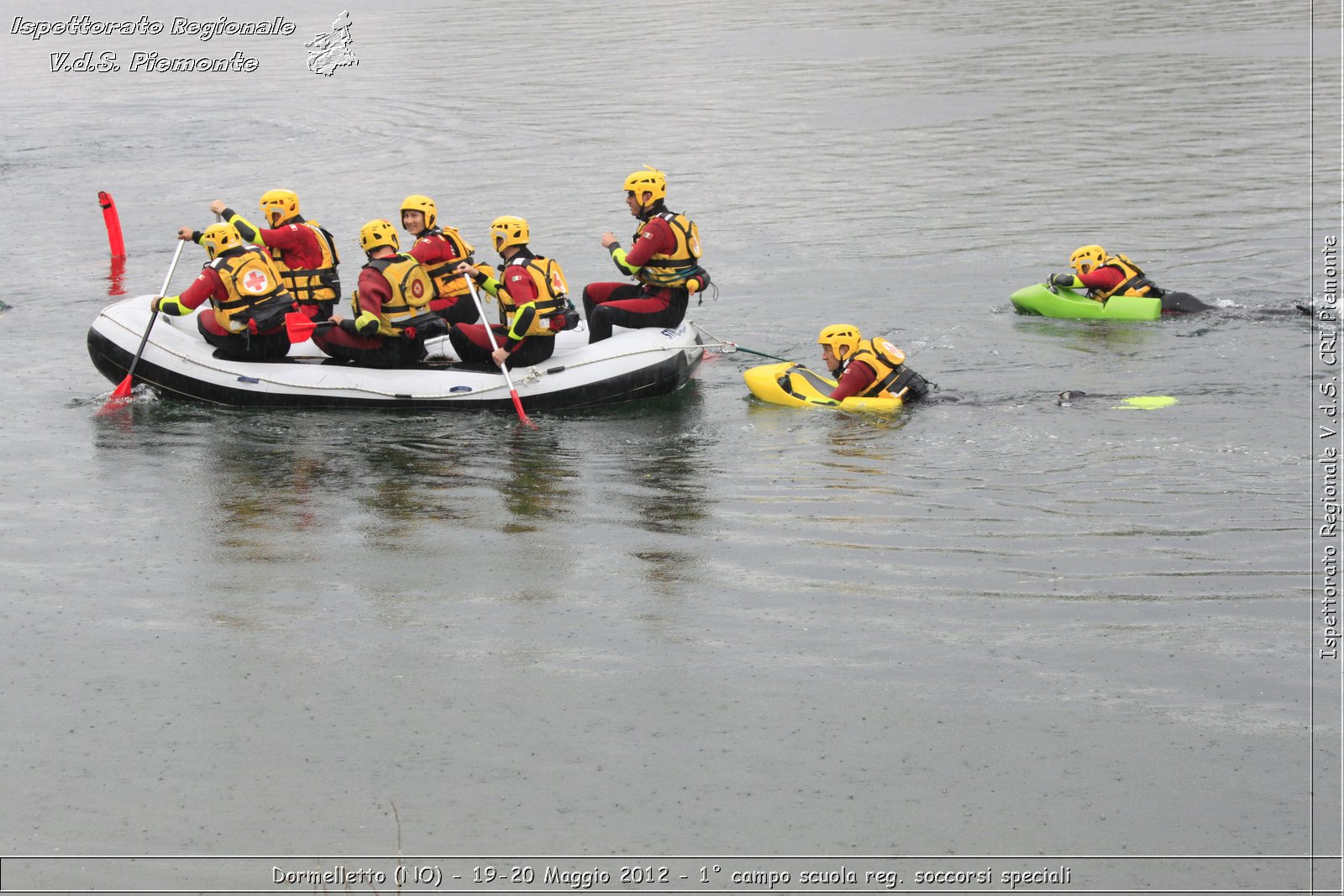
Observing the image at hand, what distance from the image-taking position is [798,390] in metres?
12.8

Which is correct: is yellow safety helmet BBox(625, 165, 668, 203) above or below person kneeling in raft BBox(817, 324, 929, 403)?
above

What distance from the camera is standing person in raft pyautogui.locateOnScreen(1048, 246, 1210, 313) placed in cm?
1535

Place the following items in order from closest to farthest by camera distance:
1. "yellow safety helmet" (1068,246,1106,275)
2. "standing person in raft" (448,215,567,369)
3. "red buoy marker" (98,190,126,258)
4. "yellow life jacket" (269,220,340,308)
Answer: "standing person in raft" (448,215,567,369)
"yellow life jacket" (269,220,340,308)
"yellow safety helmet" (1068,246,1106,275)
"red buoy marker" (98,190,126,258)

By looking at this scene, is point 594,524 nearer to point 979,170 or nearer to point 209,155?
point 979,170

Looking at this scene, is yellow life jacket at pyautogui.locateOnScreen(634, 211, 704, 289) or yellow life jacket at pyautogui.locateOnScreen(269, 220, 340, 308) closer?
yellow life jacket at pyautogui.locateOnScreen(634, 211, 704, 289)

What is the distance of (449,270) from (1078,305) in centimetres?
662

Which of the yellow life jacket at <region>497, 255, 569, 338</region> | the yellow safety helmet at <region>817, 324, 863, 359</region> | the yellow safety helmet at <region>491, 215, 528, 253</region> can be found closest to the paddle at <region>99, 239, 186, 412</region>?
the yellow safety helmet at <region>491, 215, 528, 253</region>

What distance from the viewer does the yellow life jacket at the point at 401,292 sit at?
490 inches

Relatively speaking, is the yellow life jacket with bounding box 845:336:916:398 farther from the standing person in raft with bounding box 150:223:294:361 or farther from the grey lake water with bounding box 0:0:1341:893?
the standing person in raft with bounding box 150:223:294:361

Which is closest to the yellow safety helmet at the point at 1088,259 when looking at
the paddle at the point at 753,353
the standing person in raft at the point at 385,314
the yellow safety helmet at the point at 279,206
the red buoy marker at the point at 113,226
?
the paddle at the point at 753,353

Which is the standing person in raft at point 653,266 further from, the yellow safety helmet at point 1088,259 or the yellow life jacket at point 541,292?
the yellow safety helmet at point 1088,259

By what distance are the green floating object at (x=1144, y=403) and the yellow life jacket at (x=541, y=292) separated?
457 centimetres

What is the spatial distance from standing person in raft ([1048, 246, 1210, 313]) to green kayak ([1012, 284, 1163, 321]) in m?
0.09

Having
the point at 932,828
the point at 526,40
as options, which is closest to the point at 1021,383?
the point at 932,828
